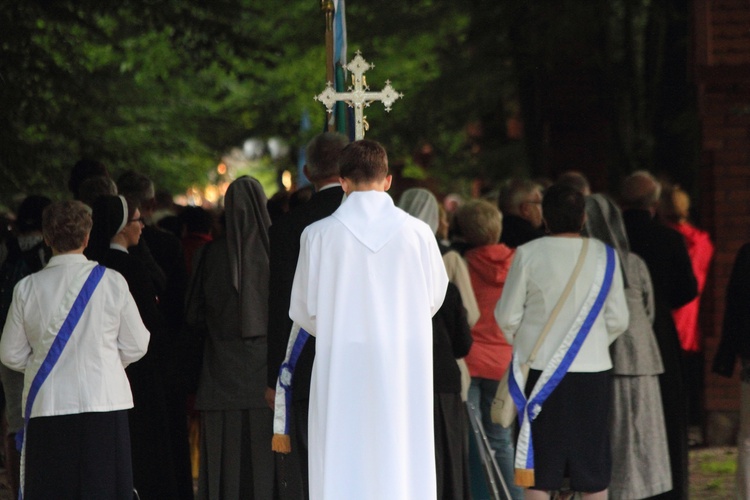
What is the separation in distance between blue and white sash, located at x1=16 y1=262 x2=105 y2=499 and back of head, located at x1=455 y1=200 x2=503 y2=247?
333 cm

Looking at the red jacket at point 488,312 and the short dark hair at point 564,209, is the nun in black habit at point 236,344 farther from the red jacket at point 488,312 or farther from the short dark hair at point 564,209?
the short dark hair at point 564,209

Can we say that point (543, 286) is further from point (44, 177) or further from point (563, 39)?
point (563, 39)

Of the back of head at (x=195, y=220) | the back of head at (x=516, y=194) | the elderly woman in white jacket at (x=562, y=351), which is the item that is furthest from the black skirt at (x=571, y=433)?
the back of head at (x=195, y=220)

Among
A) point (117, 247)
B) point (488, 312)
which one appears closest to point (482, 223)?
point (488, 312)

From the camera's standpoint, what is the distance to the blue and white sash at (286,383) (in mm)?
7238

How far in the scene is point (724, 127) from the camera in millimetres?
12695

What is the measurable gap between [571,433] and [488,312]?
7.36 feet

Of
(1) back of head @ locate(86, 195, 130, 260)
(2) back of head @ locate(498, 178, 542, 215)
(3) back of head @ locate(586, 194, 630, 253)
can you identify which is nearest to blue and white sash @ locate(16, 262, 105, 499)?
(1) back of head @ locate(86, 195, 130, 260)

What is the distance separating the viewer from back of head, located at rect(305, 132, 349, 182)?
769 centimetres

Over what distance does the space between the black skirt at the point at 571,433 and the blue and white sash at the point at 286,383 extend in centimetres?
138

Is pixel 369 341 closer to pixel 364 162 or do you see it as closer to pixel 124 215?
pixel 364 162

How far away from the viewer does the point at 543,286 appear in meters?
7.93

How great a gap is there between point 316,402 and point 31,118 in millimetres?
6290

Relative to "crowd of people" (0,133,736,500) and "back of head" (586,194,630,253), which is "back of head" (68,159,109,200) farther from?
"back of head" (586,194,630,253)
